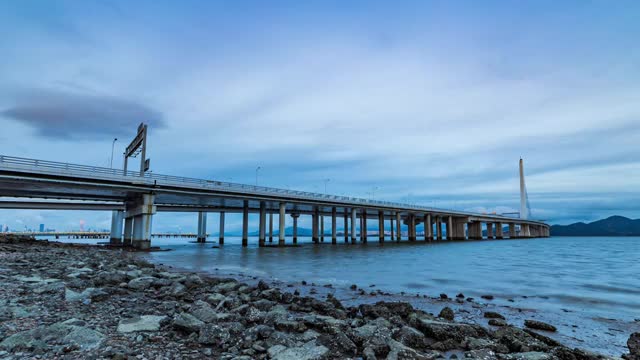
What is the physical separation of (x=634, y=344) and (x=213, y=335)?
1029cm

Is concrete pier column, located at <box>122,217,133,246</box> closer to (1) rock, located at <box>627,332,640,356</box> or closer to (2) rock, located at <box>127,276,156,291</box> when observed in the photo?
(2) rock, located at <box>127,276,156,291</box>

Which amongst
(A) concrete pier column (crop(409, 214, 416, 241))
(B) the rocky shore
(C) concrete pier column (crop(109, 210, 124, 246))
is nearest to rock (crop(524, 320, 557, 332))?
(B) the rocky shore

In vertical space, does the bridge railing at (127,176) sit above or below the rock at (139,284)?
above

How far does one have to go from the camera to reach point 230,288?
13938mm

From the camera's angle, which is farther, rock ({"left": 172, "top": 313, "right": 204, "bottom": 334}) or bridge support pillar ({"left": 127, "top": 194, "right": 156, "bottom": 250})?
bridge support pillar ({"left": 127, "top": 194, "right": 156, "bottom": 250})

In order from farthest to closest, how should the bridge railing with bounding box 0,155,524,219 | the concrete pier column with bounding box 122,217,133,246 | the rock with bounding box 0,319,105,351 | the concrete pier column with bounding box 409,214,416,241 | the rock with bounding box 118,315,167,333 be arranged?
the concrete pier column with bounding box 409,214,416,241 → the concrete pier column with bounding box 122,217,133,246 → the bridge railing with bounding box 0,155,524,219 → the rock with bounding box 118,315,167,333 → the rock with bounding box 0,319,105,351

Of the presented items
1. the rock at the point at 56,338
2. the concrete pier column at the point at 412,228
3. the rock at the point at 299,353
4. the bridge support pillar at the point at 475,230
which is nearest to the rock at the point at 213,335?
the rock at the point at 299,353

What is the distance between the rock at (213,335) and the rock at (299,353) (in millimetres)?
1241

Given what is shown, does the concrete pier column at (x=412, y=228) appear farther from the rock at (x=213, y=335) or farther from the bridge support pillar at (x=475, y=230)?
the rock at (x=213, y=335)

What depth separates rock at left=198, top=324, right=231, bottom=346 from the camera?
6.96m

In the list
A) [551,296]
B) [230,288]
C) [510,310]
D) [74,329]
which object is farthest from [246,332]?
[551,296]

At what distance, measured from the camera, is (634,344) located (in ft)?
27.8

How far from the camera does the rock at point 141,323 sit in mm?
7379

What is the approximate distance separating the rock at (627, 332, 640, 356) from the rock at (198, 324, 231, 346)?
949 centimetres
